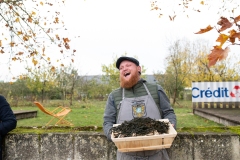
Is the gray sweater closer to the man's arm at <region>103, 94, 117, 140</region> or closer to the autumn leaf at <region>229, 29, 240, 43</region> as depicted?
the man's arm at <region>103, 94, 117, 140</region>

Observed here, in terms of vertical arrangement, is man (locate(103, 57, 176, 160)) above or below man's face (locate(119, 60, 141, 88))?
below

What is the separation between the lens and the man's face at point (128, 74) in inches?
92.7

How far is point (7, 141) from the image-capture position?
283 cm

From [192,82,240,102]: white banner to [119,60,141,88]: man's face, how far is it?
29.7ft

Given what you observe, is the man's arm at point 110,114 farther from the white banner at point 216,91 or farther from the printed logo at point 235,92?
the printed logo at point 235,92

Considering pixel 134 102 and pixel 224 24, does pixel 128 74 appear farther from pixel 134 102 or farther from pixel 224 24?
pixel 224 24

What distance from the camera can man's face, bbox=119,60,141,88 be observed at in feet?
7.72

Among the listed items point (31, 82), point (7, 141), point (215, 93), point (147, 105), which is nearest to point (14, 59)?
point (7, 141)

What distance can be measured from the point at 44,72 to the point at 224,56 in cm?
2508

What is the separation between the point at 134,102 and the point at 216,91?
9.37 metres

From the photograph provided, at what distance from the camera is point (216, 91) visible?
10.8 meters

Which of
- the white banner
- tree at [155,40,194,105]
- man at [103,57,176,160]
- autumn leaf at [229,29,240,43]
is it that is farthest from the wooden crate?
tree at [155,40,194,105]

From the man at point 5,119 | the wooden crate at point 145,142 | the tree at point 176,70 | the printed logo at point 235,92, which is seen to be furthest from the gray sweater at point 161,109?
the tree at point 176,70

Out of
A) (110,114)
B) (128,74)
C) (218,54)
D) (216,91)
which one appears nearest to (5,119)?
(110,114)
